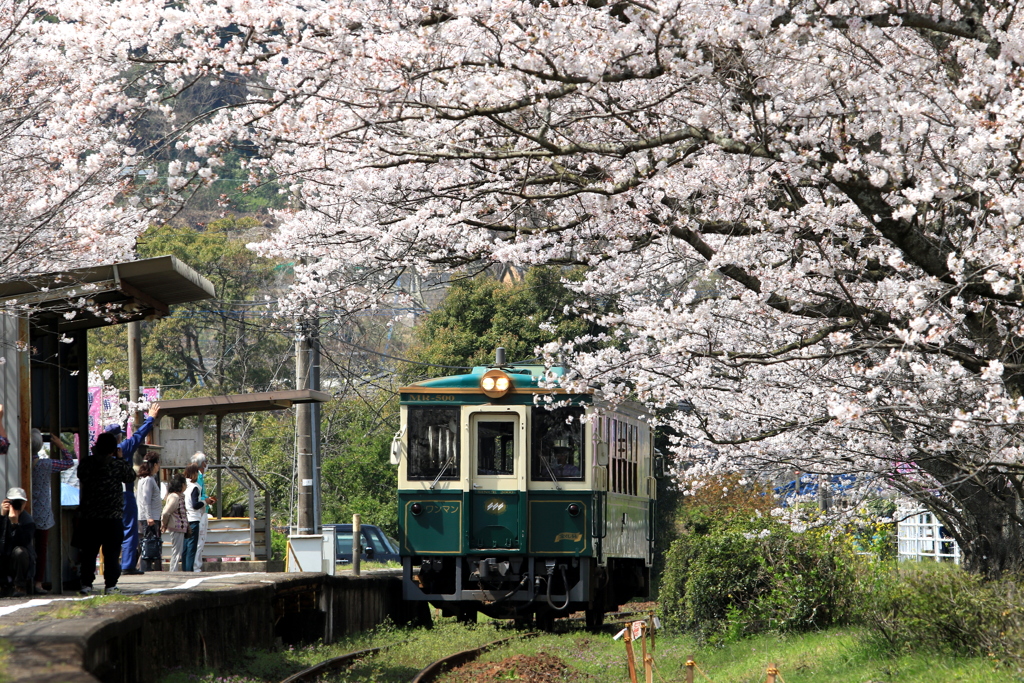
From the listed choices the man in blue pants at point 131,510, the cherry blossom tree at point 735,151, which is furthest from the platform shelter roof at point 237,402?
the cherry blossom tree at point 735,151

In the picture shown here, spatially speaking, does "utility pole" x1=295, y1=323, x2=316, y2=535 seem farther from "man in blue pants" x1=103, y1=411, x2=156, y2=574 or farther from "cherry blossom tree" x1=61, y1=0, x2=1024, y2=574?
"cherry blossom tree" x1=61, y1=0, x2=1024, y2=574

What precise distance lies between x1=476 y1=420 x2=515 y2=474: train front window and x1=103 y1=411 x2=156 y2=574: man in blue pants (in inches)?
148

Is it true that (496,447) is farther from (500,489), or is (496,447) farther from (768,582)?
(768,582)

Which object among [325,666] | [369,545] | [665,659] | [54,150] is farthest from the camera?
[369,545]

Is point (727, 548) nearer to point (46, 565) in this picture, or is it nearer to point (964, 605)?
point (964, 605)

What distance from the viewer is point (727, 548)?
13.0 m

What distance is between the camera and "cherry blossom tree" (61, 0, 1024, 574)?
273 inches

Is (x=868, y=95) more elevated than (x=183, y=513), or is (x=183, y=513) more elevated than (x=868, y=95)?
(x=868, y=95)

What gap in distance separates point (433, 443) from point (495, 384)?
101 centimetres

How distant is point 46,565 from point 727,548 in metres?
6.83

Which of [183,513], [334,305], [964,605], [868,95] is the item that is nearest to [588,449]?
[334,305]

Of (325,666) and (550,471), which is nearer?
(325,666)

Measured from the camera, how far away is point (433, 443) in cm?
1426

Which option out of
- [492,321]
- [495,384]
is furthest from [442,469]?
[492,321]
